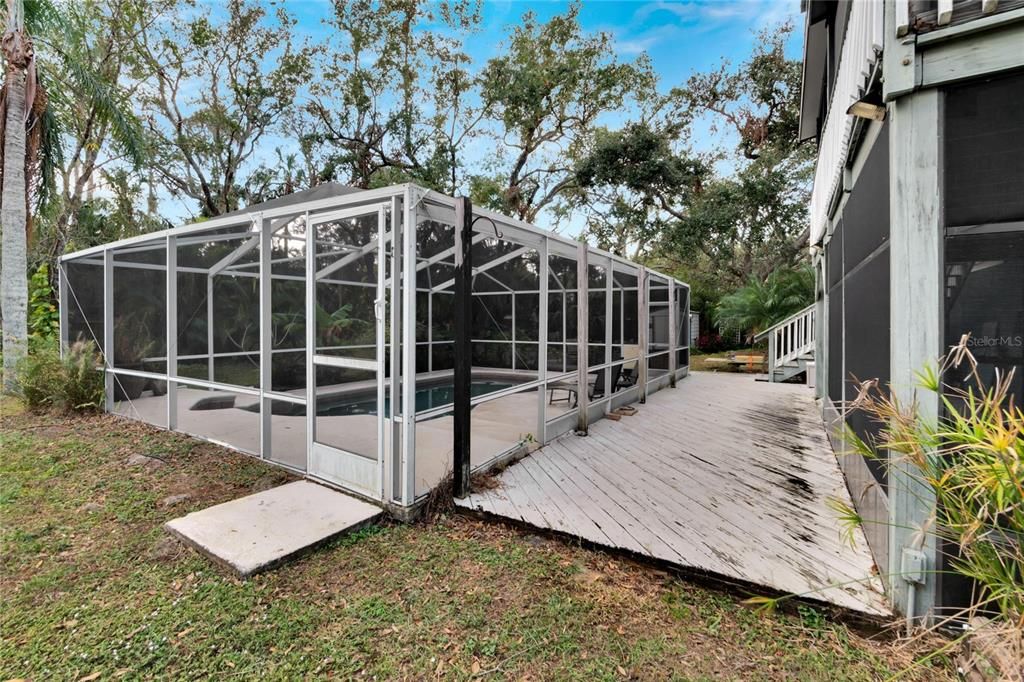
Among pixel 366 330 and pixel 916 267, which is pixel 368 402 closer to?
pixel 366 330

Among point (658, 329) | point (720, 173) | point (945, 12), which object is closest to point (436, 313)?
point (658, 329)

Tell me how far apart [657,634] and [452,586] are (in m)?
1.13

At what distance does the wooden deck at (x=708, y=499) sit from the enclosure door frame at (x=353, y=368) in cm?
83

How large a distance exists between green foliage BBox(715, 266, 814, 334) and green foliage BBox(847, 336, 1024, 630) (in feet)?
34.9

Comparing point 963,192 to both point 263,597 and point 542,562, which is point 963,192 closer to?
point 542,562

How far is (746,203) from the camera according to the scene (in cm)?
1376

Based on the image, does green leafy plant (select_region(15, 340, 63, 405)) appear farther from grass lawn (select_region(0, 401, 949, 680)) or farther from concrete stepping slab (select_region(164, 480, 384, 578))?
concrete stepping slab (select_region(164, 480, 384, 578))

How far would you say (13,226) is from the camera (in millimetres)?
6992

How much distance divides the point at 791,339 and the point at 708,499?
8.33m

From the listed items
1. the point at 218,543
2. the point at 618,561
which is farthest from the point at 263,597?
the point at 618,561

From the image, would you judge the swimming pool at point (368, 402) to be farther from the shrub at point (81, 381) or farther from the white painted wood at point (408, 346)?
the shrub at point (81, 381)

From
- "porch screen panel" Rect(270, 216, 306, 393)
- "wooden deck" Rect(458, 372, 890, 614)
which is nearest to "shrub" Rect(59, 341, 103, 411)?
"porch screen panel" Rect(270, 216, 306, 393)

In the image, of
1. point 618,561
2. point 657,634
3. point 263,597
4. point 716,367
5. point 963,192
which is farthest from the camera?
point 716,367

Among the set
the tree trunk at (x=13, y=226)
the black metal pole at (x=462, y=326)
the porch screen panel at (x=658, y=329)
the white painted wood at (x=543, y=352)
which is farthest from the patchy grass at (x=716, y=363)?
the tree trunk at (x=13, y=226)
